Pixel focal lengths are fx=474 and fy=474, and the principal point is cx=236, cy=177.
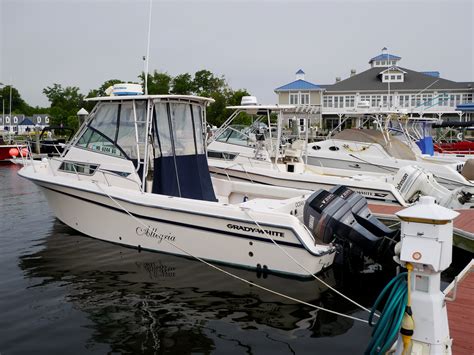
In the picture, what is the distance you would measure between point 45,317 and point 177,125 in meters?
4.11

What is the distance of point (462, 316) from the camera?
471 centimetres

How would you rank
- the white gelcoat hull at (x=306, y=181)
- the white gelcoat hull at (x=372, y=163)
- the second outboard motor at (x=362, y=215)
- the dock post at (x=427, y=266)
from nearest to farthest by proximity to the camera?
1. the dock post at (x=427, y=266)
2. the second outboard motor at (x=362, y=215)
3. the white gelcoat hull at (x=306, y=181)
4. the white gelcoat hull at (x=372, y=163)

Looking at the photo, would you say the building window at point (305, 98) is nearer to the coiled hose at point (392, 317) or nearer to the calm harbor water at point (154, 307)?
the calm harbor water at point (154, 307)

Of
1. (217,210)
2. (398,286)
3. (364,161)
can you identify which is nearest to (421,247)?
(398,286)

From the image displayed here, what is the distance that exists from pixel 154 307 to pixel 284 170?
24.6 ft

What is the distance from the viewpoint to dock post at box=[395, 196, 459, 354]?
3.64 metres

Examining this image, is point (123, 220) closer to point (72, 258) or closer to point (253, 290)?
point (72, 258)

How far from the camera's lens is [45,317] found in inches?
235

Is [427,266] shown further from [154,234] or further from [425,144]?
[425,144]

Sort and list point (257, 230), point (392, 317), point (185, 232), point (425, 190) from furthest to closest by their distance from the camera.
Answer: point (425, 190) < point (185, 232) < point (257, 230) < point (392, 317)

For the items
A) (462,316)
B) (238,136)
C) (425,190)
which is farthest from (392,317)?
(238,136)

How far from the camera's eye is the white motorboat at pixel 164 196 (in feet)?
22.7

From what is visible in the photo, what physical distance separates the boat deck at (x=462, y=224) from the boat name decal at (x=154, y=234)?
4353 millimetres

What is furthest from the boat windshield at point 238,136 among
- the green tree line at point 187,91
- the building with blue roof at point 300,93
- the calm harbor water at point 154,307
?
the building with blue roof at point 300,93
